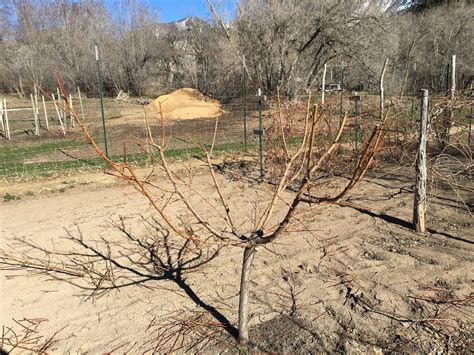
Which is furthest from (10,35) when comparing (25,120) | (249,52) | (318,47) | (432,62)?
(432,62)

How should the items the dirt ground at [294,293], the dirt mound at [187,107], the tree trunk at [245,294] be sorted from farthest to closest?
the dirt mound at [187,107], the dirt ground at [294,293], the tree trunk at [245,294]

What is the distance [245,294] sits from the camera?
8.29 feet

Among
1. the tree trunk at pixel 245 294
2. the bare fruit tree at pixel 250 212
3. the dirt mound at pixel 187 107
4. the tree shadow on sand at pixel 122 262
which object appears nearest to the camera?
the bare fruit tree at pixel 250 212

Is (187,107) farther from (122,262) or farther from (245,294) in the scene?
(245,294)

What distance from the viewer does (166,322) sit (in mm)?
2963

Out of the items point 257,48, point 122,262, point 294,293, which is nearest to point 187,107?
point 257,48

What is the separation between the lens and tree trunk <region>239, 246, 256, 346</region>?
7.71 feet

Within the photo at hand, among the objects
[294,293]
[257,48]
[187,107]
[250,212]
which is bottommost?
[294,293]

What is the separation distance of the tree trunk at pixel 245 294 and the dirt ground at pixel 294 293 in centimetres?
10

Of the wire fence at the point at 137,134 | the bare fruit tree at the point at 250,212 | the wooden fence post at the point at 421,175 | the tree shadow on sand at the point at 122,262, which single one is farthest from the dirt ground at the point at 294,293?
the wire fence at the point at 137,134

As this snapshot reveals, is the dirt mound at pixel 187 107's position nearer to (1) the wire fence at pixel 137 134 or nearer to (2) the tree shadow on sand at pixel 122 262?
(1) the wire fence at pixel 137 134

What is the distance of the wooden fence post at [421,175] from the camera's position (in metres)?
4.05

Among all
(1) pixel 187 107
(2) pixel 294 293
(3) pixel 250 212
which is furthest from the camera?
(1) pixel 187 107

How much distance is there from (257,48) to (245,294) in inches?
645
